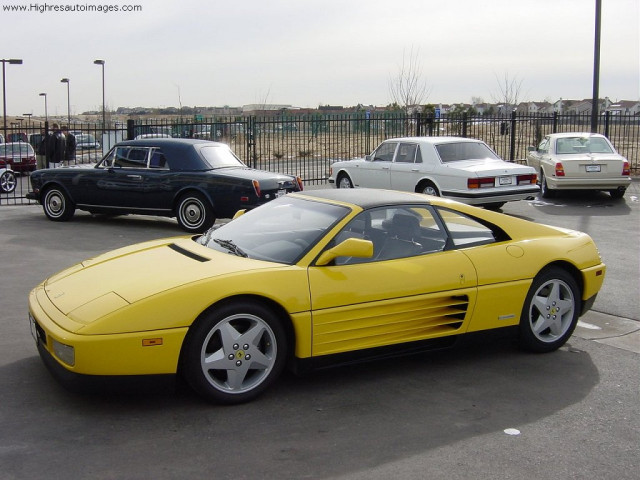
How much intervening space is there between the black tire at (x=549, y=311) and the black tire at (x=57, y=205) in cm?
987

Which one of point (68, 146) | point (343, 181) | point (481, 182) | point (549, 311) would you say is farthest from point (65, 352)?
point (68, 146)

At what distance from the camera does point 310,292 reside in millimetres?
4836

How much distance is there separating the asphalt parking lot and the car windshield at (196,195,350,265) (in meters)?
0.92

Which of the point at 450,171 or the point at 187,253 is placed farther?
the point at 450,171

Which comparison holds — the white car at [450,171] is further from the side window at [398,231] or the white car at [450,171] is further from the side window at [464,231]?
the side window at [398,231]

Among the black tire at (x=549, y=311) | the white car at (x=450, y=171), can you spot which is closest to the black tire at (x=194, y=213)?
the white car at (x=450, y=171)

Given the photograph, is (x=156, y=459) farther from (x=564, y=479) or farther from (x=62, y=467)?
(x=564, y=479)

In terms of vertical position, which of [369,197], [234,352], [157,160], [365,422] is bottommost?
[365,422]

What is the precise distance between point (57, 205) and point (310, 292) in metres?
9.92

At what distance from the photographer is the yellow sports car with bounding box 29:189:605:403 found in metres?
4.48

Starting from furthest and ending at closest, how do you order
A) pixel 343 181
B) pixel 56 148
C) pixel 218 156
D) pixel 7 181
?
pixel 56 148 < pixel 7 181 < pixel 343 181 < pixel 218 156

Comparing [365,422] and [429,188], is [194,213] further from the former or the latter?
[365,422]

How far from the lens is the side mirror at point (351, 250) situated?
4.93m

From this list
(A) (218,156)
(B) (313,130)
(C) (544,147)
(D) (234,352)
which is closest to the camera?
(D) (234,352)
